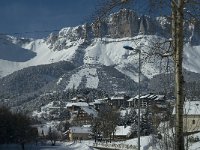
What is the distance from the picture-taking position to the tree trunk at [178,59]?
24.9 ft

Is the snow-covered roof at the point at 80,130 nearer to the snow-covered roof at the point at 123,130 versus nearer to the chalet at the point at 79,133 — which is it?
the chalet at the point at 79,133

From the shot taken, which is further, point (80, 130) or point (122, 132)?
point (80, 130)

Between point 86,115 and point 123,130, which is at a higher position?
point 123,130

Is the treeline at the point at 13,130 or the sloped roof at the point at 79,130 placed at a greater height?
the treeline at the point at 13,130

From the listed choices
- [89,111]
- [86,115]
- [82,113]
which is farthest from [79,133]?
[82,113]

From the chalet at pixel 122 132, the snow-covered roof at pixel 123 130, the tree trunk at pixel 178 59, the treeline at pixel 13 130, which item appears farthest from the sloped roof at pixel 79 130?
the tree trunk at pixel 178 59

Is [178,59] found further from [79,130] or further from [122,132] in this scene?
[79,130]

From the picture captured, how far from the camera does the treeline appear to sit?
81500 millimetres

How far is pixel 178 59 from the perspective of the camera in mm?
7766

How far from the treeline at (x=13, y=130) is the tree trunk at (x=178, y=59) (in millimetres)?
74972

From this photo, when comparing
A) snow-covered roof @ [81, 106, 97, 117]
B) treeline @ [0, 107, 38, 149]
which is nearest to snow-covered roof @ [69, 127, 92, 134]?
snow-covered roof @ [81, 106, 97, 117]

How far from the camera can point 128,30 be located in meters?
8.20

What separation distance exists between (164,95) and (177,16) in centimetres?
217

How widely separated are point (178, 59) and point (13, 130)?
7786cm
